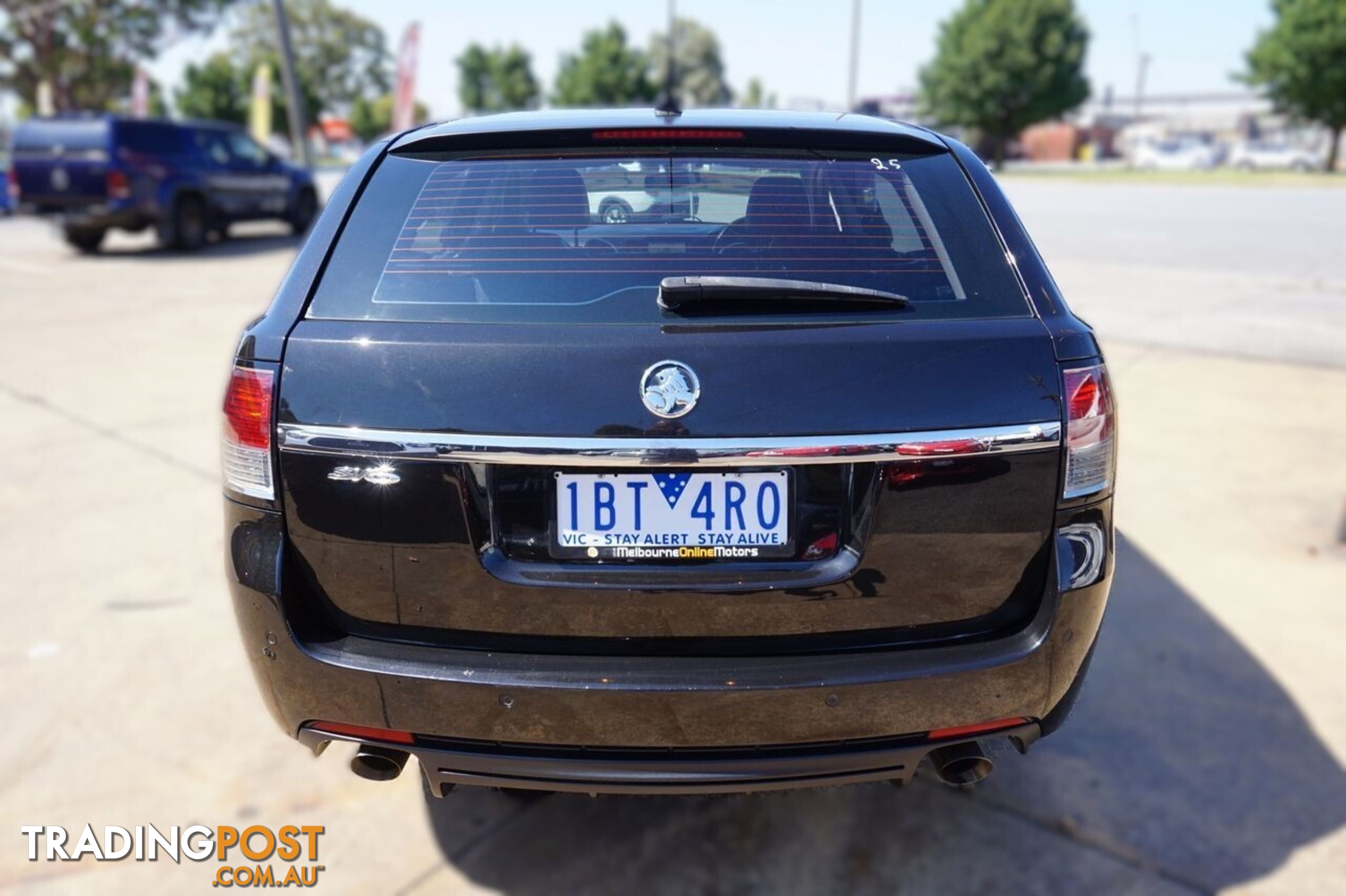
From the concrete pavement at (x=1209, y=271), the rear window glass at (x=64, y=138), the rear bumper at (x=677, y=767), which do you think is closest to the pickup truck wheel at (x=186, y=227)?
the rear window glass at (x=64, y=138)

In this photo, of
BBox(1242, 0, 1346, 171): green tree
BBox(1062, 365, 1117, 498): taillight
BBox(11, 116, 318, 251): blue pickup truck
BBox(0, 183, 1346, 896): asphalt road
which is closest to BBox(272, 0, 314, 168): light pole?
BBox(11, 116, 318, 251): blue pickup truck

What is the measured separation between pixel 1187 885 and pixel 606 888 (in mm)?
1371

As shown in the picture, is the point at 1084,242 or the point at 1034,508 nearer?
the point at 1034,508

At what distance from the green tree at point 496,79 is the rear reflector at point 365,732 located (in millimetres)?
67494

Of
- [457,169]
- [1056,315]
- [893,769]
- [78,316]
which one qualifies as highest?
[457,169]

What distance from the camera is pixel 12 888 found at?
2361 mm

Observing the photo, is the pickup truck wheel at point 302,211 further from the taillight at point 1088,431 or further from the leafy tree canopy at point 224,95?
the leafy tree canopy at point 224,95

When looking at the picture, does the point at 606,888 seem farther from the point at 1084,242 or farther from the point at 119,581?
the point at 1084,242

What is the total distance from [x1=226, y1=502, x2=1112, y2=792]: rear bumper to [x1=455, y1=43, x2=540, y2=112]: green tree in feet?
222

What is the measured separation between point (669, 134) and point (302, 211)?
18.4 meters

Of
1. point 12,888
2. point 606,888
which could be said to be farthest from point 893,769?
point 12,888

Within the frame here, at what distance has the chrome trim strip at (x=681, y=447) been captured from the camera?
179 centimetres

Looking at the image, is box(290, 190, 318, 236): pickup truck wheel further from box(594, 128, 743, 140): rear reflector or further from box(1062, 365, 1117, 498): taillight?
box(1062, 365, 1117, 498): taillight

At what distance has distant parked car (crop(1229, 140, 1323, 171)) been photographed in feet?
179
